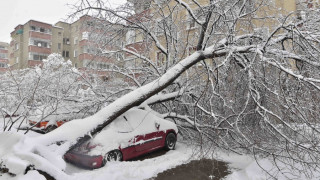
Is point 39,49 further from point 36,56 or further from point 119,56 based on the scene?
point 119,56

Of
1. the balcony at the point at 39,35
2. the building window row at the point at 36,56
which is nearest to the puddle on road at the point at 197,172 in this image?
the building window row at the point at 36,56

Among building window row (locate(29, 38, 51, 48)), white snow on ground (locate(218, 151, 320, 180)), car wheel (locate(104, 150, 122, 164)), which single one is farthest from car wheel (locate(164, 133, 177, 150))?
building window row (locate(29, 38, 51, 48))

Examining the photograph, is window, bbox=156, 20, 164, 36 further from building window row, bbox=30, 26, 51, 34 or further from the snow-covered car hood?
building window row, bbox=30, 26, 51, 34

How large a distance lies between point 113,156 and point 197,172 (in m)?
2.33

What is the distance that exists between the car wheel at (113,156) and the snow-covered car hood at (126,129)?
145 millimetres

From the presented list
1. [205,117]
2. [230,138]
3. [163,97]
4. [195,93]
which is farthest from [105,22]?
[230,138]

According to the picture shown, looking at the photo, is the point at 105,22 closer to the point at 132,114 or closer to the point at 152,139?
the point at 132,114

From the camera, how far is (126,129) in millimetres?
6633

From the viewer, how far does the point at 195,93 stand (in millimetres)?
8641

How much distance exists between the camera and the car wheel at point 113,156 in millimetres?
5943

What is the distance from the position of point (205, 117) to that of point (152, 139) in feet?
6.85

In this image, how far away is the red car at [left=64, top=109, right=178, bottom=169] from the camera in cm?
579

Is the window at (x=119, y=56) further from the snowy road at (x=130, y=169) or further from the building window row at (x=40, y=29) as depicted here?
the building window row at (x=40, y=29)

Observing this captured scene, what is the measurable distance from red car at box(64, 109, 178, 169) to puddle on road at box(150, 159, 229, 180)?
4.01ft
